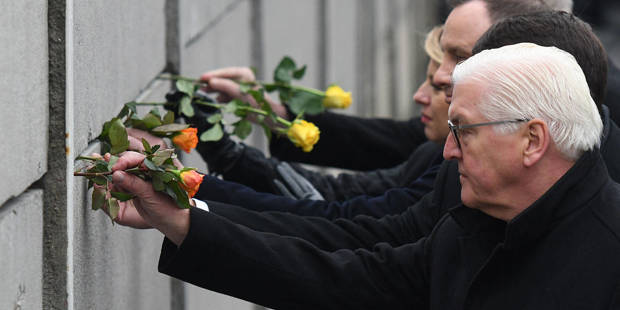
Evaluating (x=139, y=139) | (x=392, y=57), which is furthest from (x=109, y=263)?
(x=392, y=57)

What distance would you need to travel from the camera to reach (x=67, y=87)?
1.81 m

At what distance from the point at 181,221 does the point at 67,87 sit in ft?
1.27

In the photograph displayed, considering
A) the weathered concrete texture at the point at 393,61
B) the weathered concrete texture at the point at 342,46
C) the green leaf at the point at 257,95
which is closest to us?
the green leaf at the point at 257,95

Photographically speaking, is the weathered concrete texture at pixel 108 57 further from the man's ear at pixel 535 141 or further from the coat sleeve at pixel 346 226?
the man's ear at pixel 535 141

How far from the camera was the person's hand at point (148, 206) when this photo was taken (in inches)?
73.6

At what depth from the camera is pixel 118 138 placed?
1998 millimetres

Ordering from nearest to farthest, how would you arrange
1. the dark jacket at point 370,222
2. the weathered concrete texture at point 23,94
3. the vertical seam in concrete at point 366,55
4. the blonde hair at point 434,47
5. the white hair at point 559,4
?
the weathered concrete texture at point 23,94 < the dark jacket at point 370,222 < the white hair at point 559,4 < the blonde hair at point 434,47 < the vertical seam in concrete at point 366,55

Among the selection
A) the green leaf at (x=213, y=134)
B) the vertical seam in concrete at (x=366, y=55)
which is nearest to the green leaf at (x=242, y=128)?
the green leaf at (x=213, y=134)

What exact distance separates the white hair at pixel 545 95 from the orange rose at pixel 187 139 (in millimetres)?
647

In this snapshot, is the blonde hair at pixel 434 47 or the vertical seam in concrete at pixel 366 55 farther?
A: the vertical seam in concrete at pixel 366 55

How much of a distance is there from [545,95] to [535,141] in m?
0.09

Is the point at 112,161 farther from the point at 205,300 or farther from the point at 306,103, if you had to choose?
the point at 205,300

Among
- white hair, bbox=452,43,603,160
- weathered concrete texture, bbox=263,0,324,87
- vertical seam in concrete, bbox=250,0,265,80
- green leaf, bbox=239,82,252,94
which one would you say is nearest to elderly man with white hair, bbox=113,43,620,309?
white hair, bbox=452,43,603,160

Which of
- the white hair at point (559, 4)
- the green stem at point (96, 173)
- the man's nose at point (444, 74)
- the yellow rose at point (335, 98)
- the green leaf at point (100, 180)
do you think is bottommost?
the yellow rose at point (335, 98)
